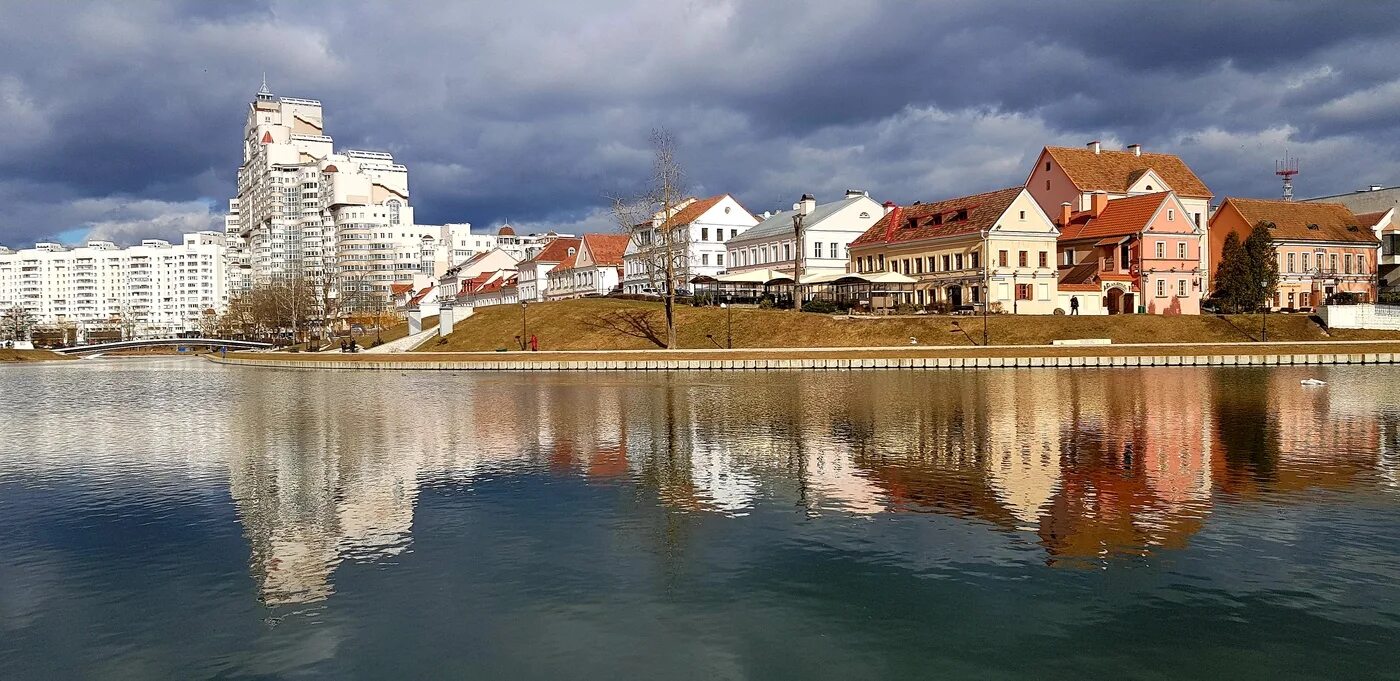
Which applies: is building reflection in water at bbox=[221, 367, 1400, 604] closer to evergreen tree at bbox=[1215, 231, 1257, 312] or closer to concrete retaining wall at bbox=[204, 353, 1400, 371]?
concrete retaining wall at bbox=[204, 353, 1400, 371]

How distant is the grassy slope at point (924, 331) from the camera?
7906 centimetres

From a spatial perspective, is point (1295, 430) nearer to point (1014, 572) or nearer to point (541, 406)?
point (1014, 572)

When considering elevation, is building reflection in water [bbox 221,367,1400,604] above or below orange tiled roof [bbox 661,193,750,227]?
below

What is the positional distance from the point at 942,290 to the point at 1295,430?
5966 centimetres

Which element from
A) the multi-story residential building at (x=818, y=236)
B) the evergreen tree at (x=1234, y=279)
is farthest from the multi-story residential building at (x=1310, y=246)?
the multi-story residential building at (x=818, y=236)

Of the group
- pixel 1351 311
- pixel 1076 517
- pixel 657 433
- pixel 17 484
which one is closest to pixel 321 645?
pixel 1076 517

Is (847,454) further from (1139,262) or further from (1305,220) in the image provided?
(1305,220)

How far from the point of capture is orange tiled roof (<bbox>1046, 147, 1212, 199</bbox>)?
104 m

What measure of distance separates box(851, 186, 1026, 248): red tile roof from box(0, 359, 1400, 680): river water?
179 ft

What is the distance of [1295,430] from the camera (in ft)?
110

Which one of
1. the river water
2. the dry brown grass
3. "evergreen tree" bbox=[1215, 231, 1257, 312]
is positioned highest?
"evergreen tree" bbox=[1215, 231, 1257, 312]

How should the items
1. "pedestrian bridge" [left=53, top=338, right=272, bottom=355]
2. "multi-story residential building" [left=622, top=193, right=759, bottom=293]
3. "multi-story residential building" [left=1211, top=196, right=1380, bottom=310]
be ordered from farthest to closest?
"pedestrian bridge" [left=53, top=338, right=272, bottom=355]
"multi-story residential building" [left=622, top=193, right=759, bottom=293]
"multi-story residential building" [left=1211, top=196, right=1380, bottom=310]

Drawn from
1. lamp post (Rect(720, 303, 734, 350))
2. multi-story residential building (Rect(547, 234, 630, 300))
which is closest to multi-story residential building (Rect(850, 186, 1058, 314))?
lamp post (Rect(720, 303, 734, 350))

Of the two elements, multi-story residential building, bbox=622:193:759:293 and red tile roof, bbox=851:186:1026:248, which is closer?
red tile roof, bbox=851:186:1026:248
